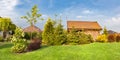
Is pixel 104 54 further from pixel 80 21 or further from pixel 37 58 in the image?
pixel 80 21

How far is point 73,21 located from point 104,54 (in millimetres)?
32860

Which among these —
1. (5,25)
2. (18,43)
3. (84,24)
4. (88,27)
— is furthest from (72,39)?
(5,25)

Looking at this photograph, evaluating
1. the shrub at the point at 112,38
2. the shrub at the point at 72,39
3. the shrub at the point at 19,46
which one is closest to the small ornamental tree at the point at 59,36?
the shrub at the point at 72,39

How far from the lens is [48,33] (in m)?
31.7

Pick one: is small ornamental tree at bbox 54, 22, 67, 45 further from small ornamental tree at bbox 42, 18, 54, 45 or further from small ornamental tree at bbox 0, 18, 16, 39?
small ornamental tree at bbox 0, 18, 16, 39

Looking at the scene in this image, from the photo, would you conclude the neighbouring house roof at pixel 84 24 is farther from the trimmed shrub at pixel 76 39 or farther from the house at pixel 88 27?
the trimmed shrub at pixel 76 39

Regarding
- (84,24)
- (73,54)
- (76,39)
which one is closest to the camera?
(73,54)

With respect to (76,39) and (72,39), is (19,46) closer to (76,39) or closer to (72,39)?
(72,39)

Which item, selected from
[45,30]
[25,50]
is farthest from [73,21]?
[25,50]

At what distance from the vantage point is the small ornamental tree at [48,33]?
28480 millimetres

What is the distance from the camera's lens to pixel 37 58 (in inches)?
742

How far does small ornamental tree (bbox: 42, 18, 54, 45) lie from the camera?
28480 mm

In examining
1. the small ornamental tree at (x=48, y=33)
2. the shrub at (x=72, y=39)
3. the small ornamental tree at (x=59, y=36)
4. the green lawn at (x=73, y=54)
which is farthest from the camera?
the small ornamental tree at (x=48, y=33)

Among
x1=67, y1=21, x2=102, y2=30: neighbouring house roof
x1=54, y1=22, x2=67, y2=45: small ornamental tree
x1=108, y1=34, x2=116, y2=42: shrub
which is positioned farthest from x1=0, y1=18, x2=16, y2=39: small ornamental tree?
x1=108, y1=34, x2=116, y2=42: shrub
